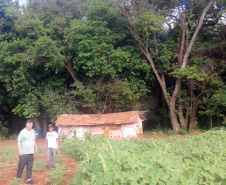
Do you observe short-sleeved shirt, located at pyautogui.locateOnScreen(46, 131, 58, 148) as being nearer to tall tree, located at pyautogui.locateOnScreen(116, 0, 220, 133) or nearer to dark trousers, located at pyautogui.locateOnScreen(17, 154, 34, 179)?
dark trousers, located at pyautogui.locateOnScreen(17, 154, 34, 179)

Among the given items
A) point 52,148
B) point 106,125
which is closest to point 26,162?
point 52,148

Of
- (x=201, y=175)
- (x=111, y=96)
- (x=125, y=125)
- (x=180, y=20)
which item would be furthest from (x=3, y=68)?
(x=201, y=175)

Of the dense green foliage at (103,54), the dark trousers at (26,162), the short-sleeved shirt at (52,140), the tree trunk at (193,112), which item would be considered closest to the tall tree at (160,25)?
the dense green foliage at (103,54)

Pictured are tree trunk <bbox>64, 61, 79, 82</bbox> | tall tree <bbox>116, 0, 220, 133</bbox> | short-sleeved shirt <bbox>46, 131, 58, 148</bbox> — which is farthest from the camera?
tree trunk <bbox>64, 61, 79, 82</bbox>

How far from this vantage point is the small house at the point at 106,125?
15.8 meters

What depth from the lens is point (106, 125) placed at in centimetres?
1652

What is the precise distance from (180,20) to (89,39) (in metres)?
7.14

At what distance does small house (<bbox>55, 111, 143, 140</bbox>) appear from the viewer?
15820 mm

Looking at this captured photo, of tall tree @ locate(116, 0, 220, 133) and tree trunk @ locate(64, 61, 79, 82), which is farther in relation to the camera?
tree trunk @ locate(64, 61, 79, 82)

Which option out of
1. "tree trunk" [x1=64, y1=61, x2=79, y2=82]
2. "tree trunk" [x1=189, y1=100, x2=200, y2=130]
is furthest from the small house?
"tree trunk" [x1=189, y1=100, x2=200, y2=130]

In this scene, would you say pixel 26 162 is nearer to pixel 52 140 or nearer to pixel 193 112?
pixel 52 140

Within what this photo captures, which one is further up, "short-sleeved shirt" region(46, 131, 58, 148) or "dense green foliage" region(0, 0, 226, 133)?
"dense green foliage" region(0, 0, 226, 133)

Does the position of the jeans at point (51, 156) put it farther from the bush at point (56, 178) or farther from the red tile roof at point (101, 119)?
the red tile roof at point (101, 119)

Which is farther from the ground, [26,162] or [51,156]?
[26,162]
